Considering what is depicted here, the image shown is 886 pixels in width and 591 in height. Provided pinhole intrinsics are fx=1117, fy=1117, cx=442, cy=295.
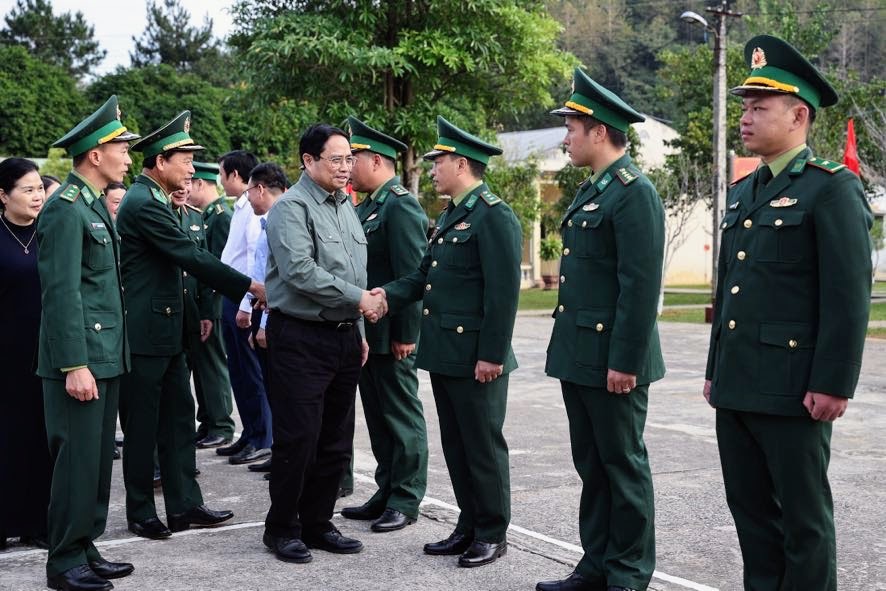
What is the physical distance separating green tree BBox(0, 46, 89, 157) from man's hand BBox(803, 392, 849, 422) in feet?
156

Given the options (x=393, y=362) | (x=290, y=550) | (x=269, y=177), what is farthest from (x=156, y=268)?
(x=269, y=177)

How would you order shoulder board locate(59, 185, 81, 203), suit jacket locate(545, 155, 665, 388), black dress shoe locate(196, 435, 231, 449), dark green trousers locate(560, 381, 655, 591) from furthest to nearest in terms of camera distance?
black dress shoe locate(196, 435, 231, 449) → shoulder board locate(59, 185, 81, 203) → dark green trousers locate(560, 381, 655, 591) → suit jacket locate(545, 155, 665, 388)

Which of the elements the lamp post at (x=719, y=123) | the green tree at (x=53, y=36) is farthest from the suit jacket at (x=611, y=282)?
the green tree at (x=53, y=36)

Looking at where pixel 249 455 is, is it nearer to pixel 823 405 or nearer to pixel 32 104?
pixel 823 405

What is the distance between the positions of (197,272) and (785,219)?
312 cm

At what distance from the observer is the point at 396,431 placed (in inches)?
241

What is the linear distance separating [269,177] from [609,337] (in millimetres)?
3562

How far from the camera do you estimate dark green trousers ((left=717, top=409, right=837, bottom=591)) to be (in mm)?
3734

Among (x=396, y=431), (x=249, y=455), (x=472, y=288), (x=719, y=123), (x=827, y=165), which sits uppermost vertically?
(x=719, y=123)

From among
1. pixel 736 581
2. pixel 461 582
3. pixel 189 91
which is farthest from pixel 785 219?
pixel 189 91

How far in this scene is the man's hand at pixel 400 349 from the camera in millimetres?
6043

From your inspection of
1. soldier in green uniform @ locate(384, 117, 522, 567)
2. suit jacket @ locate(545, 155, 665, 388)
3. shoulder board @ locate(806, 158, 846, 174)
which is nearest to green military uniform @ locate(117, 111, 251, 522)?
soldier in green uniform @ locate(384, 117, 522, 567)

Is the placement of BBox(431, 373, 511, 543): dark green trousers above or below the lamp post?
below

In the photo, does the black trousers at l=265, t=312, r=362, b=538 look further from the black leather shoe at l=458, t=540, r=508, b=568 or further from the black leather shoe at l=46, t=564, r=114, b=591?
the black leather shoe at l=46, t=564, r=114, b=591
